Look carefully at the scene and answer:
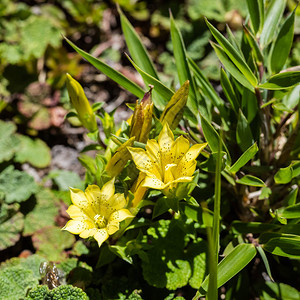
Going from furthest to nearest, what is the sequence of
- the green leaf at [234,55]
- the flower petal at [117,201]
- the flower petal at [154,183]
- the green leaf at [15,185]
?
the green leaf at [15,185] < the green leaf at [234,55] < the flower petal at [117,201] < the flower petal at [154,183]

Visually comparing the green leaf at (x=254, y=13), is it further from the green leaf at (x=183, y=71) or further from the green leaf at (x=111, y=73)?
the green leaf at (x=111, y=73)

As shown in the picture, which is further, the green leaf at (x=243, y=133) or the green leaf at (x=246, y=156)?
the green leaf at (x=243, y=133)

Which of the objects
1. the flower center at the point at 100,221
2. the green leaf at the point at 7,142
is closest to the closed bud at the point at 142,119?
the flower center at the point at 100,221

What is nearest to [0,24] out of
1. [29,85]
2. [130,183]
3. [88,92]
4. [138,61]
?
[29,85]

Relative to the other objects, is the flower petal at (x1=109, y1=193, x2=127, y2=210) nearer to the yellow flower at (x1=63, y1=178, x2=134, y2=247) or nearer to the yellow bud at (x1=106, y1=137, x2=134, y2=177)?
the yellow flower at (x1=63, y1=178, x2=134, y2=247)

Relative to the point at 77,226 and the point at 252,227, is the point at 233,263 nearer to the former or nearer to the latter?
the point at 252,227

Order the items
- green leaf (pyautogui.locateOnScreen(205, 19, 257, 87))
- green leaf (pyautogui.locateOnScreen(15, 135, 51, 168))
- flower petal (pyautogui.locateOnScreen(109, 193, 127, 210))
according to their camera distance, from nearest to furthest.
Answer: flower petal (pyautogui.locateOnScreen(109, 193, 127, 210))
green leaf (pyautogui.locateOnScreen(205, 19, 257, 87))
green leaf (pyautogui.locateOnScreen(15, 135, 51, 168))

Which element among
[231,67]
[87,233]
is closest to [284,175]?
[231,67]

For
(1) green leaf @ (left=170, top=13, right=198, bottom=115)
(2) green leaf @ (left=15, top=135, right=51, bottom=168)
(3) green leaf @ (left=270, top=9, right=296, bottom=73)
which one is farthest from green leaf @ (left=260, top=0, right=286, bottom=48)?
(2) green leaf @ (left=15, top=135, right=51, bottom=168)
